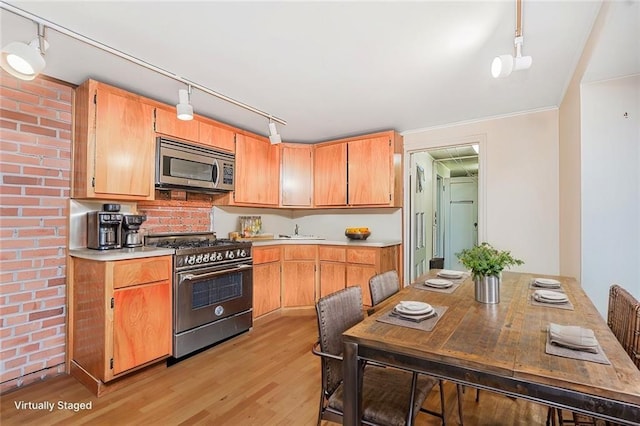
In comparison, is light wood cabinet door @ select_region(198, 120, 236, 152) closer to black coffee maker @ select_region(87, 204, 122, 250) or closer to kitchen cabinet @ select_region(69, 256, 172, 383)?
black coffee maker @ select_region(87, 204, 122, 250)

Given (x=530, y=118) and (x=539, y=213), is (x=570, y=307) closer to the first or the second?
(x=539, y=213)

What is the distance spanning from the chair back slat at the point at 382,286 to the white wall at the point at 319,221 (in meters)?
1.83

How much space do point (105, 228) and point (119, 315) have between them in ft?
2.36

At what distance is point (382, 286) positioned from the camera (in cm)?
201

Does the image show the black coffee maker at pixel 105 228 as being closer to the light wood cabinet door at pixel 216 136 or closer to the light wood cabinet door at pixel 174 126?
the light wood cabinet door at pixel 174 126

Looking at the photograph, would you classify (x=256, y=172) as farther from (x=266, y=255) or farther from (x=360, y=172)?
(x=360, y=172)

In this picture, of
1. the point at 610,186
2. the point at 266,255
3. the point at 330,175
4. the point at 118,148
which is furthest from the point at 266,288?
the point at 610,186

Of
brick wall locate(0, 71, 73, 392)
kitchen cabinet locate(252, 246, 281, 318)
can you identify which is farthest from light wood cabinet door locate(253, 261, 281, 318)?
brick wall locate(0, 71, 73, 392)

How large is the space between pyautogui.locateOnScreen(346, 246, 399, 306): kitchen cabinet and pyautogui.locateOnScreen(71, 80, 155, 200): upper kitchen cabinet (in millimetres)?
2181

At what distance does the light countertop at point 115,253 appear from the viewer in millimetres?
2133

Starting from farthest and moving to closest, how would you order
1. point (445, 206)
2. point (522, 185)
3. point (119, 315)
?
point (445, 206) < point (522, 185) < point (119, 315)

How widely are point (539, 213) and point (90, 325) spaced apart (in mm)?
3991

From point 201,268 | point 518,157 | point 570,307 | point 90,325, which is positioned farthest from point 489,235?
point 90,325

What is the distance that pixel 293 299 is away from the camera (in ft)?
12.4
